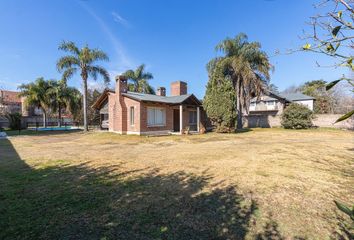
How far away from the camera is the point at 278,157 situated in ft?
26.2

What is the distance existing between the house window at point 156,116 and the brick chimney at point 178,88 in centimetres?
639

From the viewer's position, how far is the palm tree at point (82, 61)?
21484 millimetres

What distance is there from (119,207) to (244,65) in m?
23.4

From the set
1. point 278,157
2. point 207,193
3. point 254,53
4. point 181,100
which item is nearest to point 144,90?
point 181,100

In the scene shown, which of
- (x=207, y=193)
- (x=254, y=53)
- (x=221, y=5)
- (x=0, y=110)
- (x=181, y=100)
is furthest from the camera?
(x=0, y=110)

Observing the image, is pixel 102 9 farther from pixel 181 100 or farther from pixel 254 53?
pixel 254 53

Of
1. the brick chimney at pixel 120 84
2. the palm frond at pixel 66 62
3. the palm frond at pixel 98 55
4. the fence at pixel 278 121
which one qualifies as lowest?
the fence at pixel 278 121

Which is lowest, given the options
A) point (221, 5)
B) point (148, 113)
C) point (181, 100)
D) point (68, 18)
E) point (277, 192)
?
point (277, 192)

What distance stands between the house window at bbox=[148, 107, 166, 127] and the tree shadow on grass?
Answer: 13527 mm

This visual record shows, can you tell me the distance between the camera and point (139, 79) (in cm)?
3512

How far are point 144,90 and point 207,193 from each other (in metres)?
31.4

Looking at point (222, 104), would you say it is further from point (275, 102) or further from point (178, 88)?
point (275, 102)

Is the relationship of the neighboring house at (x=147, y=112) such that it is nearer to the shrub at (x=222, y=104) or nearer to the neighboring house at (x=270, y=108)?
the shrub at (x=222, y=104)

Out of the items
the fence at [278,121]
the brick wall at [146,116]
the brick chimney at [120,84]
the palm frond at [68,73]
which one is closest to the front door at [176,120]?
the brick wall at [146,116]
